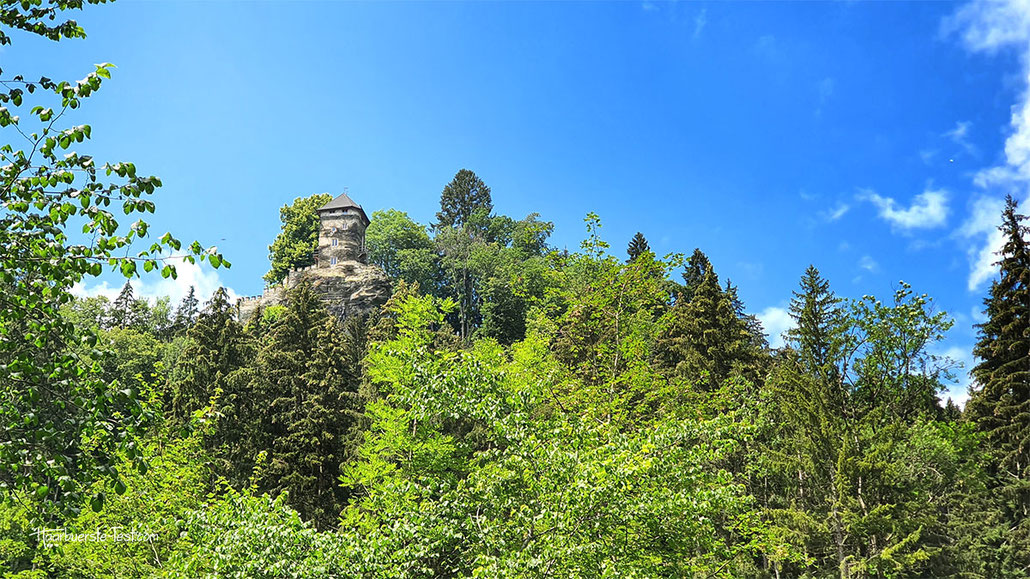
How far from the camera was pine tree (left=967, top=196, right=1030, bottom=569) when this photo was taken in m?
27.6

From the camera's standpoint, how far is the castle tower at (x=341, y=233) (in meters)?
78.2

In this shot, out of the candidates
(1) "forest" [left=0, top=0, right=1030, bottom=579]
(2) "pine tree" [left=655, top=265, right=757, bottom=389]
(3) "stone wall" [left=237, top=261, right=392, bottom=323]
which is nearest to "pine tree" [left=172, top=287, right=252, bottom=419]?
(1) "forest" [left=0, top=0, right=1030, bottom=579]

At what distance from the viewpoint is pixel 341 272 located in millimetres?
71312

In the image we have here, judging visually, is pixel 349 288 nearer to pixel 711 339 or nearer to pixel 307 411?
pixel 307 411

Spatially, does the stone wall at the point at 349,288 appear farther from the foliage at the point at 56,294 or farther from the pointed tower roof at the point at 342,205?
the foliage at the point at 56,294

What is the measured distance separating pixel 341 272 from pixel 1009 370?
5725 centimetres

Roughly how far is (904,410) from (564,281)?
1036cm

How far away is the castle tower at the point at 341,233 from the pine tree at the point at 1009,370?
61565 millimetres

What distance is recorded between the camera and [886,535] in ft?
58.0

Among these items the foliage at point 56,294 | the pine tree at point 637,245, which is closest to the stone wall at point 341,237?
the pine tree at point 637,245

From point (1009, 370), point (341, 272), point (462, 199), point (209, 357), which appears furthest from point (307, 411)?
point (462, 199)

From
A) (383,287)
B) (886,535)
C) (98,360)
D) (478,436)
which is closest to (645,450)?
(98,360)

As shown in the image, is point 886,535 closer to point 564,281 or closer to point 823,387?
point 823,387

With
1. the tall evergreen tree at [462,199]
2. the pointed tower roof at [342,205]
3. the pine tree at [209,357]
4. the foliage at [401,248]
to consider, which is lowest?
the pine tree at [209,357]
